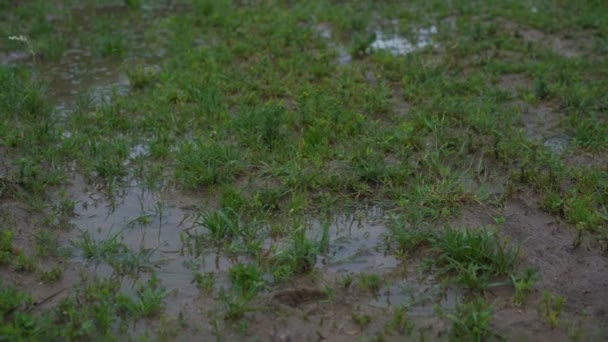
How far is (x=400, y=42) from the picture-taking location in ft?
25.7

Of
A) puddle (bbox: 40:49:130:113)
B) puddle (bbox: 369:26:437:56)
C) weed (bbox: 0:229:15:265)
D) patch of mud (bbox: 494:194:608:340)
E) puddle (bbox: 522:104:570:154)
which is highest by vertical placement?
puddle (bbox: 369:26:437:56)

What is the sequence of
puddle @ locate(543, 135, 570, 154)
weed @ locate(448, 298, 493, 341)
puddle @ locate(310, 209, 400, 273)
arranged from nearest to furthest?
weed @ locate(448, 298, 493, 341) → puddle @ locate(310, 209, 400, 273) → puddle @ locate(543, 135, 570, 154)

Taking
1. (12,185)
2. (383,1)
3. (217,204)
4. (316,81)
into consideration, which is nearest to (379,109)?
(316,81)

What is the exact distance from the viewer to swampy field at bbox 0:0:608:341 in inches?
146

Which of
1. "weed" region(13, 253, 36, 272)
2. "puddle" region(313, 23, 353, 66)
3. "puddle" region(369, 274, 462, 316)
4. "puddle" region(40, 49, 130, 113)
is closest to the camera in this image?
"puddle" region(369, 274, 462, 316)

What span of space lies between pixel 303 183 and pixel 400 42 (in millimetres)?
3433

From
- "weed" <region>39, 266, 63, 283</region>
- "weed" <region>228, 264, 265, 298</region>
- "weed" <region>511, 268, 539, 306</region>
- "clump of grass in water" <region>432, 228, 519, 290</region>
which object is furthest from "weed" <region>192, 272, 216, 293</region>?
"weed" <region>511, 268, 539, 306</region>

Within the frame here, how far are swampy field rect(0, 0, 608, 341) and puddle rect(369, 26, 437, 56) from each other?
43 millimetres

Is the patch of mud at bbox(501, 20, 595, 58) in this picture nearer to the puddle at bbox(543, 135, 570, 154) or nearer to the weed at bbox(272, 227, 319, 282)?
the puddle at bbox(543, 135, 570, 154)

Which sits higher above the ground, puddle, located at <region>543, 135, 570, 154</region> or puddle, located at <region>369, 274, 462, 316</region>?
puddle, located at <region>543, 135, 570, 154</region>

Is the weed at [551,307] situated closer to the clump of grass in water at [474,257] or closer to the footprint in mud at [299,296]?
the clump of grass in water at [474,257]

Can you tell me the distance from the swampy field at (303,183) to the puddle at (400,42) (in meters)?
0.04

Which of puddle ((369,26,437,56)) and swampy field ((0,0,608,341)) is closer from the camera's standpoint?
swampy field ((0,0,608,341))

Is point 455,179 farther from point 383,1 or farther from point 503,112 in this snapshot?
point 383,1
